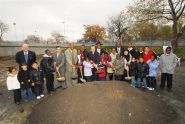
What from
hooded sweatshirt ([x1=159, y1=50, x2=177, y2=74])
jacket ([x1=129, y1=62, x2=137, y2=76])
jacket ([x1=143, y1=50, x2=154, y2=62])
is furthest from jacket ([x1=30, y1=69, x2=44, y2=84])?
hooded sweatshirt ([x1=159, y1=50, x2=177, y2=74])

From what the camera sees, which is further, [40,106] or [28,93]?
[28,93]

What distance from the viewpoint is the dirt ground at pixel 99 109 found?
27.3ft

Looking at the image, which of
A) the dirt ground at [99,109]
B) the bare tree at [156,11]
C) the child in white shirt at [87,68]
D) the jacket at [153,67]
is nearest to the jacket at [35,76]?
the dirt ground at [99,109]

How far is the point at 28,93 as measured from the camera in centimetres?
1172

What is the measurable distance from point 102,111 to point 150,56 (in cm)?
525

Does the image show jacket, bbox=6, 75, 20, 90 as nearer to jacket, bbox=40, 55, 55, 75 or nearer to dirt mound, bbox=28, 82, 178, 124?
dirt mound, bbox=28, 82, 178, 124

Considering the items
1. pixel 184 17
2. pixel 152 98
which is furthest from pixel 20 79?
pixel 184 17

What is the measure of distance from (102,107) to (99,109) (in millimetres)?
129

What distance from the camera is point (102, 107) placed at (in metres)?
8.62

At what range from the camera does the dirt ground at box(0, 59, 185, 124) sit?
8.31m

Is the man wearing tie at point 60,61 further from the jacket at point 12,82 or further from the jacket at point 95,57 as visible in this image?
the jacket at point 12,82

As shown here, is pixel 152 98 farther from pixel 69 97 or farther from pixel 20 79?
pixel 20 79

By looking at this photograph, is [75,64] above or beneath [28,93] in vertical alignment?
above

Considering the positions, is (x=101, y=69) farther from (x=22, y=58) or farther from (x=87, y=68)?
(x=22, y=58)
